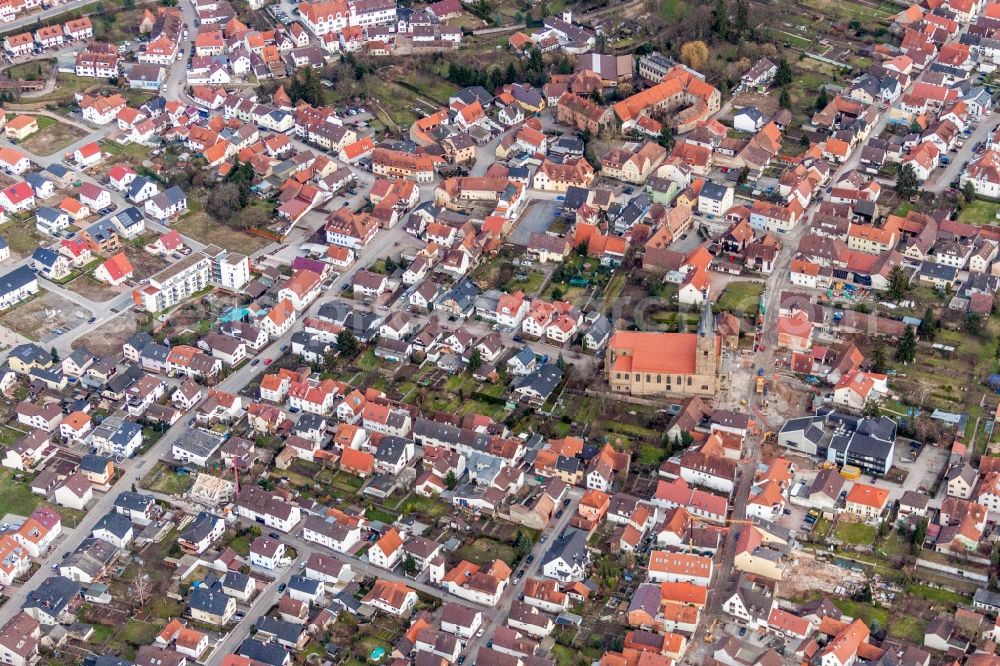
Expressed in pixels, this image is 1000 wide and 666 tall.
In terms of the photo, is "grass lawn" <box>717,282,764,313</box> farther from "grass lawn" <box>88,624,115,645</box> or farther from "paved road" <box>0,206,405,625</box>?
"grass lawn" <box>88,624,115,645</box>

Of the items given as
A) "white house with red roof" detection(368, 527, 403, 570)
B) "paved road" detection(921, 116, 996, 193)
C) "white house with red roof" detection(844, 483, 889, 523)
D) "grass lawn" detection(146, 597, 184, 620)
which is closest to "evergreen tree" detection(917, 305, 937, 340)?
"white house with red roof" detection(844, 483, 889, 523)

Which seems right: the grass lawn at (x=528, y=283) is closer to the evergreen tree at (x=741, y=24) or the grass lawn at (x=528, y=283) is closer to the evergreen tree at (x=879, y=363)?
the evergreen tree at (x=879, y=363)

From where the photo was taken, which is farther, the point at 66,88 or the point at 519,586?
the point at 66,88

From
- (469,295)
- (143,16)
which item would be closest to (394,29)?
(143,16)

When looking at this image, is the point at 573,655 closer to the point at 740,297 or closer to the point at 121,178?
the point at 740,297

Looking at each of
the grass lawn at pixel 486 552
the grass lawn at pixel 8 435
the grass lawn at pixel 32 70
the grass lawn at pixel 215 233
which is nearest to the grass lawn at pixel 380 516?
the grass lawn at pixel 486 552

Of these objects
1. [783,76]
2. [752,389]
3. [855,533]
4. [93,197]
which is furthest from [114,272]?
[783,76]
